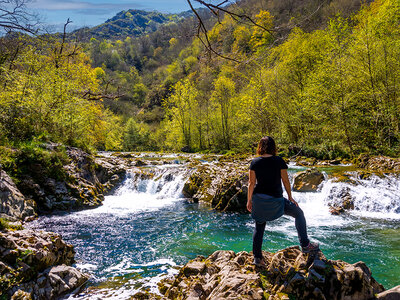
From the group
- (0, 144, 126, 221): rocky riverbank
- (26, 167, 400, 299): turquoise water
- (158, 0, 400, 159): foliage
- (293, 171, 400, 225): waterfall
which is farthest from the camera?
(158, 0, 400, 159): foliage

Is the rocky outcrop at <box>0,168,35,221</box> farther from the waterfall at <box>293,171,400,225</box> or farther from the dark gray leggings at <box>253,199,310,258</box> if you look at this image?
the waterfall at <box>293,171,400,225</box>

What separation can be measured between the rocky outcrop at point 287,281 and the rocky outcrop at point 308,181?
8190 mm

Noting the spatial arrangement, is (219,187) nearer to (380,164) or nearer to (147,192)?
(147,192)

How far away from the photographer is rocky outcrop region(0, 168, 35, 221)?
7031mm

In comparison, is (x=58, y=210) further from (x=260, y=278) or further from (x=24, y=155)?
(x=260, y=278)

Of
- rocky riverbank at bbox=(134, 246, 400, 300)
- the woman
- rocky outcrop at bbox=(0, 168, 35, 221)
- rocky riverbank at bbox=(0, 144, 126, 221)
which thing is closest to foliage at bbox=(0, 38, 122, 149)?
rocky riverbank at bbox=(0, 144, 126, 221)

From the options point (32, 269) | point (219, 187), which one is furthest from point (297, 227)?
point (219, 187)

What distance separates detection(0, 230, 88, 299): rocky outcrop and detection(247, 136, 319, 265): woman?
11.5 ft

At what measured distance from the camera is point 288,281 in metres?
3.00

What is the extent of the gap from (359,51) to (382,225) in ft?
35.1

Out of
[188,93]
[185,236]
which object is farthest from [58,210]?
[188,93]

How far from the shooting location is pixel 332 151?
51.8 ft

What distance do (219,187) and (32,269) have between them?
7.66 m

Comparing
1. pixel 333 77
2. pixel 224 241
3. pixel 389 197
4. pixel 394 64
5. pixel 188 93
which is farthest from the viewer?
pixel 188 93
